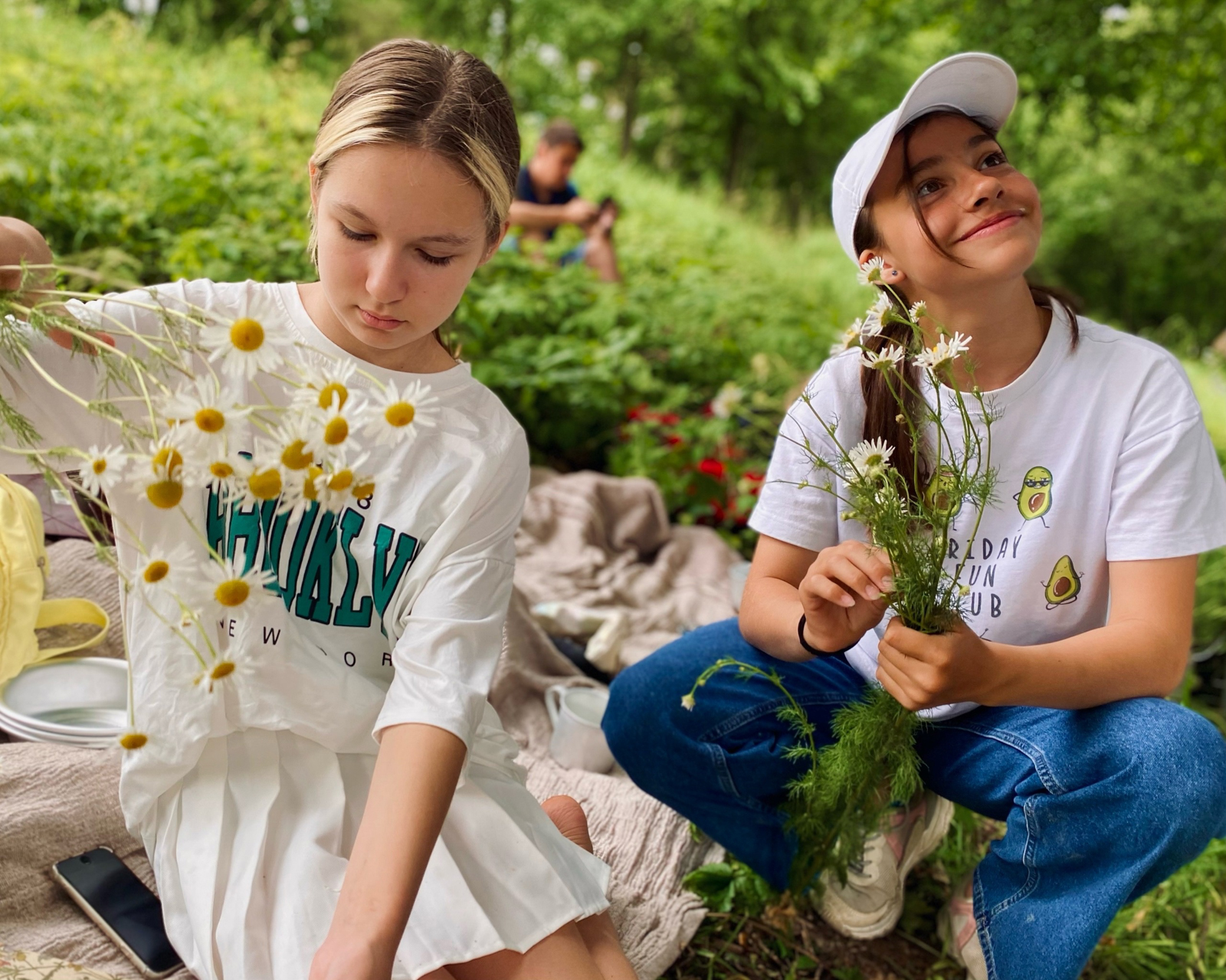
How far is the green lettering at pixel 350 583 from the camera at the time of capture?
1.33 meters

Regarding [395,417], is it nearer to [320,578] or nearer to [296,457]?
[296,457]

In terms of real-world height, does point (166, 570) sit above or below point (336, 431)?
below

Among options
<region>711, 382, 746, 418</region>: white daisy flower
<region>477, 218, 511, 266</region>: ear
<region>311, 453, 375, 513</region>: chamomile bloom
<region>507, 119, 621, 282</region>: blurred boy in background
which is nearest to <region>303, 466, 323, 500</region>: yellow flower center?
<region>311, 453, 375, 513</region>: chamomile bloom

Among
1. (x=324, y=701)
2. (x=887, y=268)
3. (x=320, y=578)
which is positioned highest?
(x=887, y=268)

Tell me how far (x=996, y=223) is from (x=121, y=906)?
162cm

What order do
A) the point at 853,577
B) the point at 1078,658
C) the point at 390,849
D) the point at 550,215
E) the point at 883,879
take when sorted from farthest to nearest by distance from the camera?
the point at 550,215, the point at 883,879, the point at 1078,658, the point at 853,577, the point at 390,849

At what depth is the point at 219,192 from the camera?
143 inches

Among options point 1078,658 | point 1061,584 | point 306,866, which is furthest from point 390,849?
point 1061,584

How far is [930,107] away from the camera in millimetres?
1619

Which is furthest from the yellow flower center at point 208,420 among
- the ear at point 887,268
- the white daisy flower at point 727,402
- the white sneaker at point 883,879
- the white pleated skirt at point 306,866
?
the white daisy flower at point 727,402

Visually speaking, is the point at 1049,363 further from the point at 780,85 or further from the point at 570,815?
the point at 780,85

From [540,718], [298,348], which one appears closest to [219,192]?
[540,718]

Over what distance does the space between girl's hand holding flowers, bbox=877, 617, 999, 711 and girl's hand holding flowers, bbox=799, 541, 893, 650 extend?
0.06 meters

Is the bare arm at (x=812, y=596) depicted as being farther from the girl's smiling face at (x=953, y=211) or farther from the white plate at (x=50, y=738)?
the white plate at (x=50, y=738)
